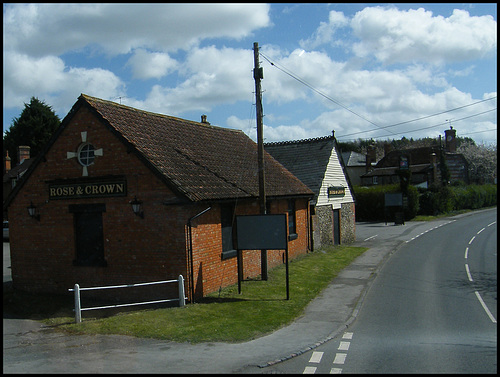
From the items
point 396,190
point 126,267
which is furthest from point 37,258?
point 396,190

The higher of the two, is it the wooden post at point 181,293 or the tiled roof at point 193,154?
the tiled roof at point 193,154

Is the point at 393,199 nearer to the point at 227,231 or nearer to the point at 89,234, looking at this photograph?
the point at 227,231

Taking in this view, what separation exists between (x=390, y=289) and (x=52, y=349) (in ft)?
35.2

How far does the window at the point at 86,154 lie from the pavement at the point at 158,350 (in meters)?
5.12

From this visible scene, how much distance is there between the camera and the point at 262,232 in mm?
13797

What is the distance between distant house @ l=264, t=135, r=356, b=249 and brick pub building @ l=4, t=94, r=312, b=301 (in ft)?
31.9

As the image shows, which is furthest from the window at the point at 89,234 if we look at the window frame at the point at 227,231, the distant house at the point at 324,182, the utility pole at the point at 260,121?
the distant house at the point at 324,182

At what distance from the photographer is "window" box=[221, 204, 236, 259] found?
15.0 meters

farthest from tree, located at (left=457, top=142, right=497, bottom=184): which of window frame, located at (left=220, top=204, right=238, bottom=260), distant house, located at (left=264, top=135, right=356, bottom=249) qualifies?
window frame, located at (left=220, top=204, right=238, bottom=260)

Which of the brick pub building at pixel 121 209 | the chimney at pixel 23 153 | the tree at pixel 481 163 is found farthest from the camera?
the tree at pixel 481 163

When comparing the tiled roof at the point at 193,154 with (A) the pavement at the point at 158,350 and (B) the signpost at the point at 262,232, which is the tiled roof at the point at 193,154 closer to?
(B) the signpost at the point at 262,232

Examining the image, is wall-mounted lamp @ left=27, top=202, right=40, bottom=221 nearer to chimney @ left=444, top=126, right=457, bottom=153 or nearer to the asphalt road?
the asphalt road

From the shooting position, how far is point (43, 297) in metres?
14.8

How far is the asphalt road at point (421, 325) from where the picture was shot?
7.82m
